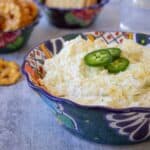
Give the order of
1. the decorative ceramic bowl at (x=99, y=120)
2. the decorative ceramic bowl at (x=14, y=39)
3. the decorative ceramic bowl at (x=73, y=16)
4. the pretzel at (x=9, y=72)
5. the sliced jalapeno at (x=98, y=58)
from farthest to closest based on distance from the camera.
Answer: the decorative ceramic bowl at (x=73, y=16)
the decorative ceramic bowl at (x=14, y=39)
the pretzel at (x=9, y=72)
the sliced jalapeno at (x=98, y=58)
the decorative ceramic bowl at (x=99, y=120)

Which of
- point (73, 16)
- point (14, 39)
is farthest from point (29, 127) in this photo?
point (73, 16)

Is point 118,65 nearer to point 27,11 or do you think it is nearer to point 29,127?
point 29,127

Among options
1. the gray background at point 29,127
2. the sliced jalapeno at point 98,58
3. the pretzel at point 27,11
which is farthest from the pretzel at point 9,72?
the sliced jalapeno at point 98,58

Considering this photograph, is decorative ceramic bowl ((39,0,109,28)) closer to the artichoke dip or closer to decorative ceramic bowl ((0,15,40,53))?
decorative ceramic bowl ((0,15,40,53))

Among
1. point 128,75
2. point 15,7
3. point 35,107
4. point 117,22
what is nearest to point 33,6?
point 15,7

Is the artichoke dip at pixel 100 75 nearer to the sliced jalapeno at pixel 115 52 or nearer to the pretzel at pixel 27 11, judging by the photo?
the sliced jalapeno at pixel 115 52

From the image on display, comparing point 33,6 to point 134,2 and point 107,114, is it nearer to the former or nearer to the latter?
point 134,2
